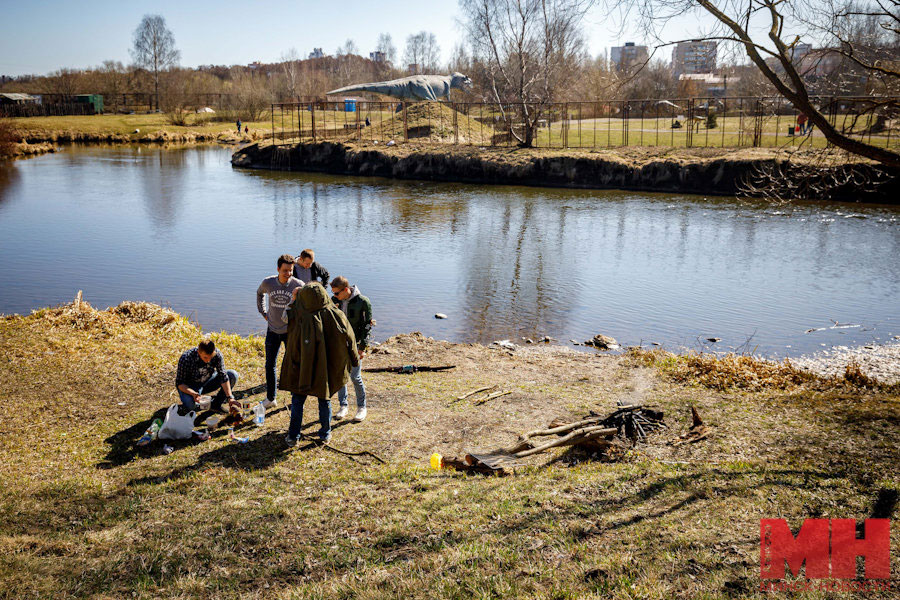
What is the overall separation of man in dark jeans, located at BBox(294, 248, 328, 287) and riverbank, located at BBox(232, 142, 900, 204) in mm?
23410

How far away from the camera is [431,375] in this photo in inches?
412

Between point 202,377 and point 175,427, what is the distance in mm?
831

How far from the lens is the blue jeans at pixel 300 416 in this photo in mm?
7219

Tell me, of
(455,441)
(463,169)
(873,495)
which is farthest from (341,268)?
(463,169)

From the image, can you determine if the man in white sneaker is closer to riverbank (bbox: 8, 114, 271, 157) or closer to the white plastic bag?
the white plastic bag

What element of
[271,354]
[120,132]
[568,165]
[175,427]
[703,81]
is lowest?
[175,427]

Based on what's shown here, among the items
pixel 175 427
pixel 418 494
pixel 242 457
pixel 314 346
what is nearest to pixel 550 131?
pixel 314 346

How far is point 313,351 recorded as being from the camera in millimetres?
7016

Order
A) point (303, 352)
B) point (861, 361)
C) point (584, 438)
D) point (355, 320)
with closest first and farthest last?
point (303, 352), point (584, 438), point (355, 320), point (861, 361)

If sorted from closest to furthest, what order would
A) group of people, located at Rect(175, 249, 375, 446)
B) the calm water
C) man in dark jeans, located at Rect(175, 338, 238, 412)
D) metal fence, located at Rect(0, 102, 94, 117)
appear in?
group of people, located at Rect(175, 249, 375, 446) < man in dark jeans, located at Rect(175, 338, 238, 412) < the calm water < metal fence, located at Rect(0, 102, 94, 117)

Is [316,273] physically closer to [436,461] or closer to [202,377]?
[202,377]

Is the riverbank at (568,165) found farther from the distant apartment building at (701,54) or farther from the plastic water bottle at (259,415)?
the plastic water bottle at (259,415)

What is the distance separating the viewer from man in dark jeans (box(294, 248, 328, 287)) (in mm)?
9008

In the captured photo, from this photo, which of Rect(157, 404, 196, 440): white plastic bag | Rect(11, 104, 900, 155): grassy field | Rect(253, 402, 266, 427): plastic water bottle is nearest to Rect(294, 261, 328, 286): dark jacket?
Rect(253, 402, 266, 427): plastic water bottle
